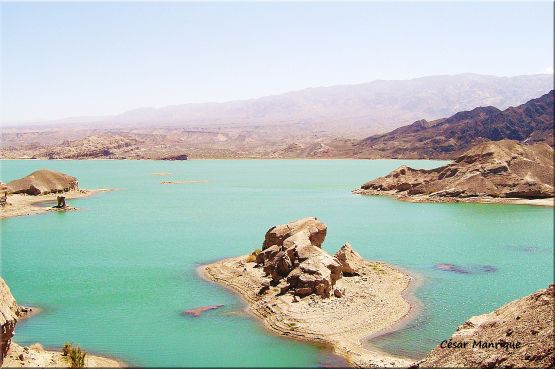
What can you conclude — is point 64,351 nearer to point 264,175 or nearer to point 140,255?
point 140,255

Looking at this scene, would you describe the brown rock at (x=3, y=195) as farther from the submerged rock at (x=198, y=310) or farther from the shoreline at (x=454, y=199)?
the shoreline at (x=454, y=199)

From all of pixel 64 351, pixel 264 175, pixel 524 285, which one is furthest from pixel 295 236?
pixel 264 175

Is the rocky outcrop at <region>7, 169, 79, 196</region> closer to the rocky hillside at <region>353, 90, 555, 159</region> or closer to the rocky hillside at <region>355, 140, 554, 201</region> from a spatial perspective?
the rocky hillside at <region>355, 140, 554, 201</region>

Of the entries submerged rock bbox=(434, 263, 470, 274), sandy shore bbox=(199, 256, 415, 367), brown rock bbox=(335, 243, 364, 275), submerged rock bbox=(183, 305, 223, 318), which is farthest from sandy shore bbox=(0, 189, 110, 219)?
submerged rock bbox=(434, 263, 470, 274)

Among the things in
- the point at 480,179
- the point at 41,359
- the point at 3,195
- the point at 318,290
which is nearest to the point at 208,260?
the point at 318,290

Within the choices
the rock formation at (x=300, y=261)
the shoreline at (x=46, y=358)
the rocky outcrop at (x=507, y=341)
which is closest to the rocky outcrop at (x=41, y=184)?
the rock formation at (x=300, y=261)

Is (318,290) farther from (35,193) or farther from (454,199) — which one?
(35,193)
